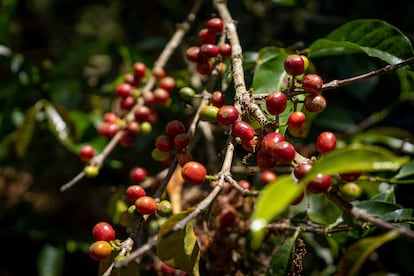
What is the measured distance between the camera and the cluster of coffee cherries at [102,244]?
0.87m

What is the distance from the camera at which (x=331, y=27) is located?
193 centimetres

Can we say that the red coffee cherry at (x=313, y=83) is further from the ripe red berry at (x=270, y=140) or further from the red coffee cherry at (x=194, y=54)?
the red coffee cherry at (x=194, y=54)

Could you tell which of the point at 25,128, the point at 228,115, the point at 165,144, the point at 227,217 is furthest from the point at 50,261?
the point at 228,115

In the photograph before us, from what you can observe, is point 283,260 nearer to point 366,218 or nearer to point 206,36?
point 366,218

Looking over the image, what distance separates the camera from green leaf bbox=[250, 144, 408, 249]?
0.60m

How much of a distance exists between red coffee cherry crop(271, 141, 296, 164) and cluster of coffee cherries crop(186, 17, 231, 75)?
44 centimetres

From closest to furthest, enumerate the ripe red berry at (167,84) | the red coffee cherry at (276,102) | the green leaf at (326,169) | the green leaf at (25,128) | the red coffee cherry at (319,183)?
1. the green leaf at (326,169)
2. the red coffee cherry at (319,183)
3. the red coffee cherry at (276,102)
4. the ripe red berry at (167,84)
5. the green leaf at (25,128)

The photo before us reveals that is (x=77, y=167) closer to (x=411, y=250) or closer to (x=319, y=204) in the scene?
(x=319, y=204)

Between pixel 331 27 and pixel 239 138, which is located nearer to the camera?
pixel 239 138

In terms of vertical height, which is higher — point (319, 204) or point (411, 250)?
point (319, 204)

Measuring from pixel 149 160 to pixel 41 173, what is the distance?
52cm

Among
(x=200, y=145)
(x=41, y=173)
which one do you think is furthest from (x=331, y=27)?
(x=41, y=173)

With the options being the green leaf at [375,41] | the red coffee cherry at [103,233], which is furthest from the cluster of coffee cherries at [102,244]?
the green leaf at [375,41]

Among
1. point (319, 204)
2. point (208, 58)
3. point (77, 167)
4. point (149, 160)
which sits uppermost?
point (208, 58)
